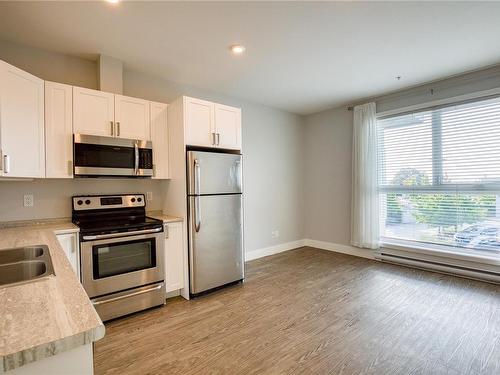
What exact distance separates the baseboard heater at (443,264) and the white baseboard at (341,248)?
161 millimetres

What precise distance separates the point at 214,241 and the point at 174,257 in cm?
48

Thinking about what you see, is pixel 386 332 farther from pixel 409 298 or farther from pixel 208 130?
pixel 208 130

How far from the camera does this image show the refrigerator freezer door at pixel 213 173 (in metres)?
2.95

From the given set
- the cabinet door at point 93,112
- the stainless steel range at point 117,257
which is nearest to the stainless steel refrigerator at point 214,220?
the stainless steel range at point 117,257

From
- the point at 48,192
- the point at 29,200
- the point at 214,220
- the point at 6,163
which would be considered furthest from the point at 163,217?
the point at 6,163

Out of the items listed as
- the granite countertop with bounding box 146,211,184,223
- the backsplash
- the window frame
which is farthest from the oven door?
the window frame

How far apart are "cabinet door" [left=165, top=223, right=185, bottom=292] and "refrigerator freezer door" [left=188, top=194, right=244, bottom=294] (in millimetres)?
116

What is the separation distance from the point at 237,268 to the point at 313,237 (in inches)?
98.4

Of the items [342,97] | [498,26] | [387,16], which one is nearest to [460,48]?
[498,26]

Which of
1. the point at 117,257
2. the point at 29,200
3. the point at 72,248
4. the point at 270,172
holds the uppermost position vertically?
the point at 270,172

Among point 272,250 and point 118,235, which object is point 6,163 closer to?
point 118,235

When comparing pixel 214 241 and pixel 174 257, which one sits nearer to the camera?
pixel 174 257

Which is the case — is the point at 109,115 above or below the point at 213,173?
above

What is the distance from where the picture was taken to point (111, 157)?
2783 mm
